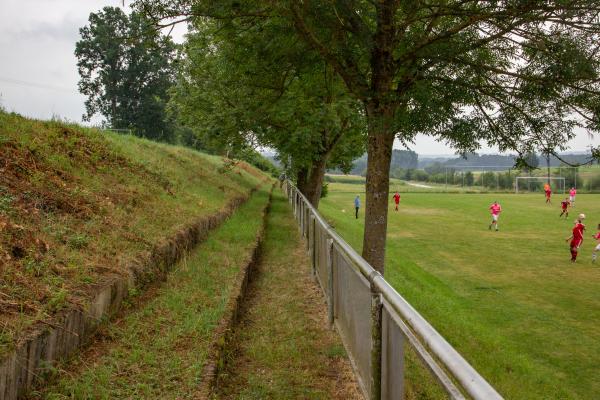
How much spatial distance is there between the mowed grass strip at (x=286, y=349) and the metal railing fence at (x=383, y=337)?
0.28 m

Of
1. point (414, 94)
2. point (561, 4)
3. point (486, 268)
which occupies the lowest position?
point (486, 268)

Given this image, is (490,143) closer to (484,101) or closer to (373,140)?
(484,101)

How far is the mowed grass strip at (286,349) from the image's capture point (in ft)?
14.3

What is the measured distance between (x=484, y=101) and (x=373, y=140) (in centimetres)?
178

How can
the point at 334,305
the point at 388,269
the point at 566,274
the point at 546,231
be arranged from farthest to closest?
the point at 546,231 → the point at 566,274 → the point at 388,269 → the point at 334,305

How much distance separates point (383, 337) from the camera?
318 cm

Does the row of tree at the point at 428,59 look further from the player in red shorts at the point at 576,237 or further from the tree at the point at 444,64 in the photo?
the player in red shorts at the point at 576,237

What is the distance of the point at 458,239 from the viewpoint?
78.0ft

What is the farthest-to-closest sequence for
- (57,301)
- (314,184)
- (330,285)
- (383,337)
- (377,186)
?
1. (314,184)
2. (377,186)
3. (330,285)
4. (57,301)
5. (383,337)

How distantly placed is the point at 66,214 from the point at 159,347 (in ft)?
8.56

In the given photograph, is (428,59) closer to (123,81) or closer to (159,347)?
(159,347)

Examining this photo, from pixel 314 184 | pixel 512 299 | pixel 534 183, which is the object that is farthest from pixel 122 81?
pixel 534 183

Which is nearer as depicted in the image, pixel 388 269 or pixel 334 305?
pixel 334 305

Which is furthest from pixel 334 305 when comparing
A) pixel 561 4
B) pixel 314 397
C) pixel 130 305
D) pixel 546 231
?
pixel 546 231
